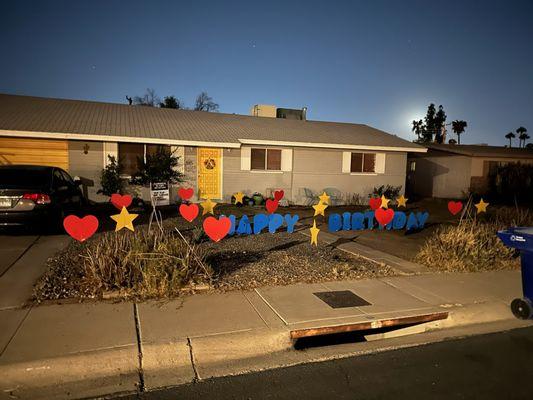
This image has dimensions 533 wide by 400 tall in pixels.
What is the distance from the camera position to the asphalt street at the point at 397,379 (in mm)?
3336

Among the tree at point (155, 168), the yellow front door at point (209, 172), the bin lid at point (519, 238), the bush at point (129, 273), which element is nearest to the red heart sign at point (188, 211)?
the bush at point (129, 273)

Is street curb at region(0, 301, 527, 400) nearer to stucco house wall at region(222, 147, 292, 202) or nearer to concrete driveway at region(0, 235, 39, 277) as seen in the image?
concrete driveway at region(0, 235, 39, 277)

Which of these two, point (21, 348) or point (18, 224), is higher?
point (18, 224)

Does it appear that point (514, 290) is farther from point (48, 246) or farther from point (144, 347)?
point (48, 246)

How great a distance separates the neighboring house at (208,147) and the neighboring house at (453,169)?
16.9 ft

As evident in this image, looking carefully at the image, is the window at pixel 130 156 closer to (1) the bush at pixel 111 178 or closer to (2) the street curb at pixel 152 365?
(1) the bush at pixel 111 178

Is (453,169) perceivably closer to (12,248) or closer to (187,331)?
(12,248)

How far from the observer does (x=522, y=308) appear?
5.10 metres

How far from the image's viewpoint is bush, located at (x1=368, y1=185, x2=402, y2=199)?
17969 millimetres

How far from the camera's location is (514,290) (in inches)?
242

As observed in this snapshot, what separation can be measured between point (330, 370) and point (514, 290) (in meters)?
4.02

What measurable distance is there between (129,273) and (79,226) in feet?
3.63

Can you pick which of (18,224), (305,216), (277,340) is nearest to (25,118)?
(18,224)

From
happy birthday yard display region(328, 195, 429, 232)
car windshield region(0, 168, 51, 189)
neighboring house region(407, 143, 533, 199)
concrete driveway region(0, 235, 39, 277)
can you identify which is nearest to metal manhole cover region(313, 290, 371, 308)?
happy birthday yard display region(328, 195, 429, 232)
